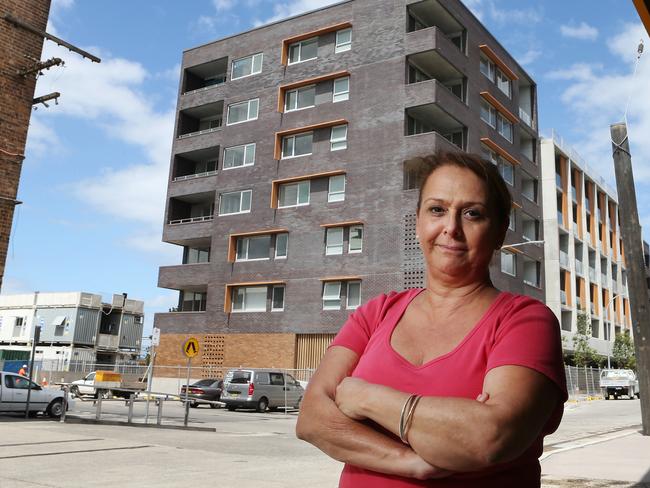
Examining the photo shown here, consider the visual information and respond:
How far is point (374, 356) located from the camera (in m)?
2.02

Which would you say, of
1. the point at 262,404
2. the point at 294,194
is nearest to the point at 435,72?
the point at 294,194

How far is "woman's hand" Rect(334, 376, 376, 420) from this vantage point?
6.15ft

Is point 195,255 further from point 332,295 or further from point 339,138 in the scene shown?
point 339,138

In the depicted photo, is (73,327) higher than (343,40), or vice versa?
(343,40)

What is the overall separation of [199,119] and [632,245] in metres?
38.2

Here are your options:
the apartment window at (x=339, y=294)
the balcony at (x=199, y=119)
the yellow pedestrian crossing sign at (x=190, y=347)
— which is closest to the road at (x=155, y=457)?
the yellow pedestrian crossing sign at (x=190, y=347)

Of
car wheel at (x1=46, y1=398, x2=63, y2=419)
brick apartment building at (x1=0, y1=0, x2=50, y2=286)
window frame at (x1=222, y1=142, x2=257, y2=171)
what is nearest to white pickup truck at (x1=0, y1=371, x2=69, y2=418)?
car wheel at (x1=46, y1=398, x2=63, y2=419)

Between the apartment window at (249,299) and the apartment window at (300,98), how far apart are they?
1158 centimetres

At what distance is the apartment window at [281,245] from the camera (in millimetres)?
38375

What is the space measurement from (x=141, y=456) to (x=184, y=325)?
31.1 metres

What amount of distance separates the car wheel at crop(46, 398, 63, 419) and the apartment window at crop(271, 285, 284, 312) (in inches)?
724

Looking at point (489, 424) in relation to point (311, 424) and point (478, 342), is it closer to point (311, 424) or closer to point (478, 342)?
point (478, 342)

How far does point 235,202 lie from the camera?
41.1m

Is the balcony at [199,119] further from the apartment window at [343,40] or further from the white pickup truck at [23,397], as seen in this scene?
the white pickup truck at [23,397]
